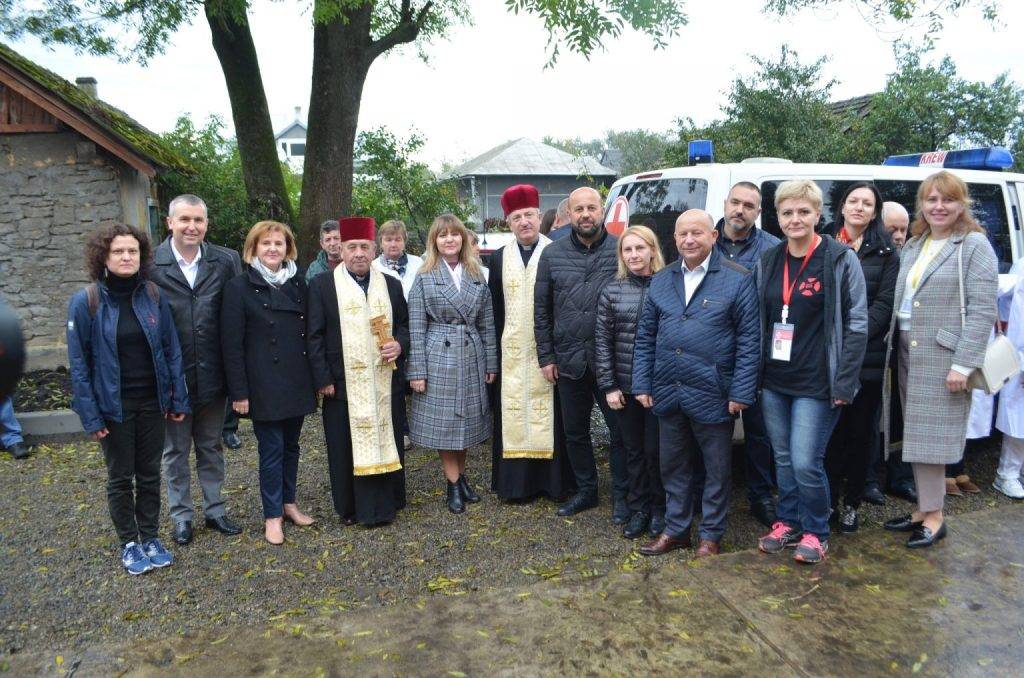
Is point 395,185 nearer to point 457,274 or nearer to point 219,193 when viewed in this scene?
point 219,193

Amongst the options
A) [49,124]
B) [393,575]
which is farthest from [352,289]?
[49,124]

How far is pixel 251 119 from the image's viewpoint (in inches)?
391

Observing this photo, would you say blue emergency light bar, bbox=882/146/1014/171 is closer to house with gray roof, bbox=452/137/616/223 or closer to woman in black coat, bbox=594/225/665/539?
woman in black coat, bbox=594/225/665/539

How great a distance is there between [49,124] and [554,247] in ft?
25.7

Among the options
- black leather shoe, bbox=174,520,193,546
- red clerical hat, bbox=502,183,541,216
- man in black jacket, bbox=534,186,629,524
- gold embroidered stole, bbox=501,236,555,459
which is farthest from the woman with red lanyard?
black leather shoe, bbox=174,520,193,546

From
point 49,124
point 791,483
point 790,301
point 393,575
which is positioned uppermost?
point 49,124

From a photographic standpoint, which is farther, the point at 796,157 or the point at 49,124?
the point at 796,157

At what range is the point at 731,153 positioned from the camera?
13.6 meters

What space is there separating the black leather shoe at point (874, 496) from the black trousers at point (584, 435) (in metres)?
1.60

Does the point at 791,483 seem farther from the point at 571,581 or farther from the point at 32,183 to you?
the point at 32,183

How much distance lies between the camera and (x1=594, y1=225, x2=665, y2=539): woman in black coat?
14.2 feet

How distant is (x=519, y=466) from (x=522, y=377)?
595 mm

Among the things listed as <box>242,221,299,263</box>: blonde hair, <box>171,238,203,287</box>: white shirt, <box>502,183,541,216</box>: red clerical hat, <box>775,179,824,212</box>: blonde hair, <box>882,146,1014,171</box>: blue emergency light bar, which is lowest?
<box>171,238,203,287</box>: white shirt

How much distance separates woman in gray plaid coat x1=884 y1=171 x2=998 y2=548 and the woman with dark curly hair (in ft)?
13.0
